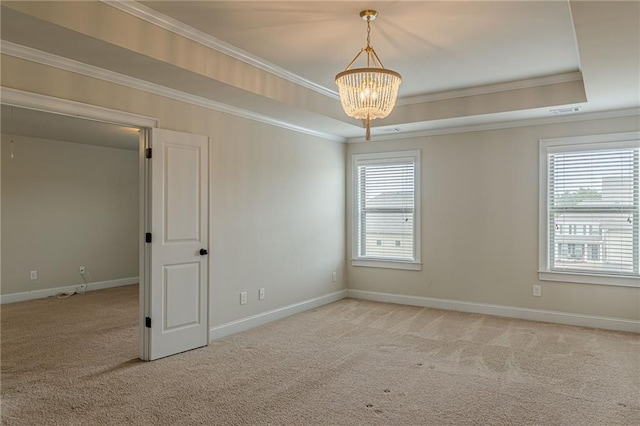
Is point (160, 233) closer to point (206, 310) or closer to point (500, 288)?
point (206, 310)

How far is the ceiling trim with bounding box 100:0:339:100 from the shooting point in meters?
2.93

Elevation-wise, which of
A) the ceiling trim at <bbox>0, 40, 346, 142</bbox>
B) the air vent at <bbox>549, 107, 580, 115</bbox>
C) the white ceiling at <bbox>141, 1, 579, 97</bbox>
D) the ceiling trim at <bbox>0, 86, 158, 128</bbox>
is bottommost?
the ceiling trim at <bbox>0, 86, 158, 128</bbox>

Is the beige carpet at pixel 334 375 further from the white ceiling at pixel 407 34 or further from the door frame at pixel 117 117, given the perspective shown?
the white ceiling at pixel 407 34

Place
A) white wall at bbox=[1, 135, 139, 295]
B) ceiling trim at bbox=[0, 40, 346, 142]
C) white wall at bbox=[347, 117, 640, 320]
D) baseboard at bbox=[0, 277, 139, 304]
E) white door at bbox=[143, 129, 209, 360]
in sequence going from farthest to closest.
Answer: white wall at bbox=[1, 135, 139, 295], baseboard at bbox=[0, 277, 139, 304], white wall at bbox=[347, 117, 640, 320], white door at bbox=[143, 129, 209, 360], ceiling trim at bbox=[0, 40, 346, 142]

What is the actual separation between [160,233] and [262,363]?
4.81 ft

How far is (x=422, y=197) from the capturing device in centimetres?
606

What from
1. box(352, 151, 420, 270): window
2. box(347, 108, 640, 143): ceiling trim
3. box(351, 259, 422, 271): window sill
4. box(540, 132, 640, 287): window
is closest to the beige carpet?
box(540, 132, 640, 287): window

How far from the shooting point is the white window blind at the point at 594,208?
15.8 feet

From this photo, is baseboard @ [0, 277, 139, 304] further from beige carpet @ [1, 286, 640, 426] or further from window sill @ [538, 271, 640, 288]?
window sill @ [538, 271, 640, 288]

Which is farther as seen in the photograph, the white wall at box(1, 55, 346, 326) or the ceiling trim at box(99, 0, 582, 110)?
the white wall at box(1, 55, 346, 326)

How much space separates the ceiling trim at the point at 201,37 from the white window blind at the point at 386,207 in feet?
6.53

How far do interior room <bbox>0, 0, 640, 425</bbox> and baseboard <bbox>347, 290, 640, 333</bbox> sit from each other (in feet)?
0.07

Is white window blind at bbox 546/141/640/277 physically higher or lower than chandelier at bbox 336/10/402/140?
lower

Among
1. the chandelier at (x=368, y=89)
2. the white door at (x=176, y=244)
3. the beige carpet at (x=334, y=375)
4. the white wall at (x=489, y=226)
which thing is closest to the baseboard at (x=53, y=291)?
the beige carpet at (x=334, y=375)
